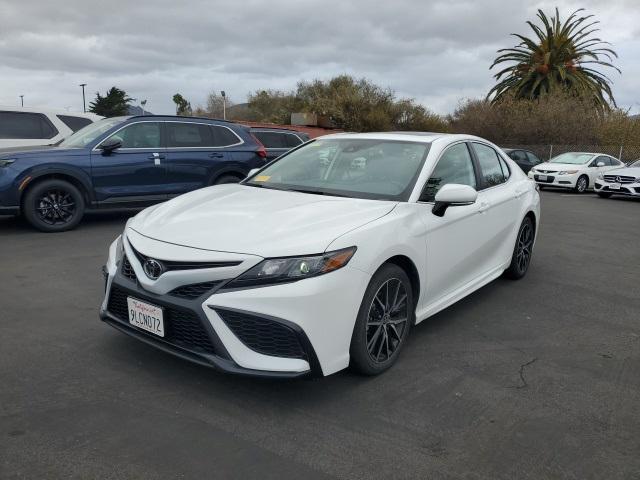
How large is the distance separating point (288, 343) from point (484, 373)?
57.6 inches

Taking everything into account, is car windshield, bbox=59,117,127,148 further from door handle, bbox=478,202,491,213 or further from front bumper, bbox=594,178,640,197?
front bumper, bbox=594,178,640,197

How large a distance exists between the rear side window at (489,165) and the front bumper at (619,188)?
12344mm

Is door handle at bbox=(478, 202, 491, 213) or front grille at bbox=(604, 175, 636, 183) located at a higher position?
door handle at bbox=(478, 202, 491, 213)

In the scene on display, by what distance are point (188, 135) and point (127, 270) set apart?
6.16m

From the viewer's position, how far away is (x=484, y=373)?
3.70 m

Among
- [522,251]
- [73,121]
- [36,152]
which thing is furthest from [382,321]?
[73,121]

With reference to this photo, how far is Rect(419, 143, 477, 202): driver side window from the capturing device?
4102 mm

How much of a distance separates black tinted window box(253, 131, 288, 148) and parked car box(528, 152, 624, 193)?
9.58 metres

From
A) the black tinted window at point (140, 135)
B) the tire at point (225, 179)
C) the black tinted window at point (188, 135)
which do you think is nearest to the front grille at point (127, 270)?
the black tinted window at point (140, 135)

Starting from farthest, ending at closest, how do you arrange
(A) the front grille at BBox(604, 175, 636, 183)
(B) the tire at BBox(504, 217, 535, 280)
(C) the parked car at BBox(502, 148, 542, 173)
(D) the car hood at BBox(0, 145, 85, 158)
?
(C) the parked car at BBox(502, 148, 542, 173) < (A) the front grille at BBox(604, 175, 636, 183) < (D) the car hood at BBox(0, 145, 85, 158) < (B) the tire at BBox(504, 217, 535, 280)

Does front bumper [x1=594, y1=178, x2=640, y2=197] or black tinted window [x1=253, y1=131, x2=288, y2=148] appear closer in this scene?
black tinted window [x1=253, y1=131, x2=288, y2=148]

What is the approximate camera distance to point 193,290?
10.0ft

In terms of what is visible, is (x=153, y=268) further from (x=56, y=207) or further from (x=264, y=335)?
(x=56, y=207)

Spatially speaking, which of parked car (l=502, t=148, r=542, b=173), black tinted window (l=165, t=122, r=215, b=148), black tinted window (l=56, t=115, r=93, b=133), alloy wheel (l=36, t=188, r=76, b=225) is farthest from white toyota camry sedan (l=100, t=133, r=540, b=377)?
parked car (l=502, t=148, r=542, b=173)
